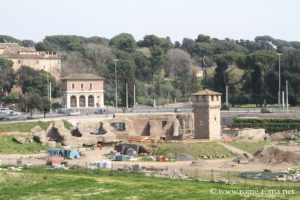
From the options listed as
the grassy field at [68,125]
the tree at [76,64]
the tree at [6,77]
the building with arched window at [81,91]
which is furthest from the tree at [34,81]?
the grassy field at [68,125]

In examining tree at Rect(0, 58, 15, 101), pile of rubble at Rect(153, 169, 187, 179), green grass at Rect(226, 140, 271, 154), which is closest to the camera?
pile of rubble at Rect(153, 169, 187, 179)

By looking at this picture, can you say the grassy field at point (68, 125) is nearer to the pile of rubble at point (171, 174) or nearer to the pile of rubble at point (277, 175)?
the pile of rubble at point (171, 174)

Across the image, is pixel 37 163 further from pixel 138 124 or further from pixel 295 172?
pixel 138 124

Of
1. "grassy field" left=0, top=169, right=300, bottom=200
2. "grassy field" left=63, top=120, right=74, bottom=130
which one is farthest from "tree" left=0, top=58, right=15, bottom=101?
"grassy field" left=0, top=169, right=300, bottom=200

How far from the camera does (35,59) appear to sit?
120562 millimetres

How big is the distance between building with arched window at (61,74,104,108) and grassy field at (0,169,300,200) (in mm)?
51366

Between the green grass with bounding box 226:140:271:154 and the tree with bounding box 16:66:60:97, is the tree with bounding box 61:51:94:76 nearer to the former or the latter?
the tree with bounding box 16:66:60:97

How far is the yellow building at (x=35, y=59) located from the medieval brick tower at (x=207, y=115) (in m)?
51.5

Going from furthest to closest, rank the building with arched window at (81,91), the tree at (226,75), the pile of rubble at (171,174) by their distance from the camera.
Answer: the tree at (226,75) → the building with arched window at (81,91) → the pile of rubble at (171,174)

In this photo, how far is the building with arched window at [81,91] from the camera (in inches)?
3954

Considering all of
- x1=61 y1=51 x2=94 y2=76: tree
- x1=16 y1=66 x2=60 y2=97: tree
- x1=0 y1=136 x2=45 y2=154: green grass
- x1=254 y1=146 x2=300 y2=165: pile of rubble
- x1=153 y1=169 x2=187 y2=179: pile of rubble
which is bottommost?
x1=153 y1=169 x2=187 y2=179: pile of rubble

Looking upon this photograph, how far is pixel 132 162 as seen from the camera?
5897 centimetres

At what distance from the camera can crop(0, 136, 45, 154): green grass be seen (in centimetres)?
6543

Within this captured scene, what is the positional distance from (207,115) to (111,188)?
28463 millimetres
